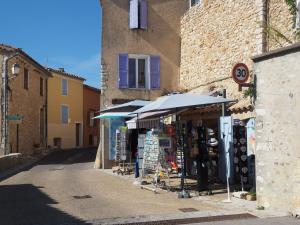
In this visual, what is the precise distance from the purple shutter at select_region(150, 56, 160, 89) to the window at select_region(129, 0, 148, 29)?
1515 mm

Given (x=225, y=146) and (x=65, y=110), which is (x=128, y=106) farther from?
(x=65, y=110)

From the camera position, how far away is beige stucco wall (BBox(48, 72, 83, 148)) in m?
37.3

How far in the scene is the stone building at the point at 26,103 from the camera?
2589cm

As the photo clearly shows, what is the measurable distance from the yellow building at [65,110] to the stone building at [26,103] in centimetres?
218

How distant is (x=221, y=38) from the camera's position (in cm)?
1605

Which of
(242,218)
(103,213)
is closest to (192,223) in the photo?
(242,218)

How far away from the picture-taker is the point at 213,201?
9.92 metres

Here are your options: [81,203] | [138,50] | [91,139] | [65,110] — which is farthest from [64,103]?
[81,203]

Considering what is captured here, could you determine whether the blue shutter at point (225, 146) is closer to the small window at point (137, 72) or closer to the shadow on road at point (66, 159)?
the small window at point (137, 72)

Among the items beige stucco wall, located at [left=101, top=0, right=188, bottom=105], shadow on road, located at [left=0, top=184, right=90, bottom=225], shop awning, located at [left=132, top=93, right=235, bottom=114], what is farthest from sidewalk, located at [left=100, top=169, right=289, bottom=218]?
beige stucco wall, located at [left=101, top=0, right=188, bottom=105]

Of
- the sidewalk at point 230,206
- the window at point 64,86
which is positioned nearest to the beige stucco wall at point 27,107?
the window at point 64,86

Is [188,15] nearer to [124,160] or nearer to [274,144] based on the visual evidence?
[124,160]

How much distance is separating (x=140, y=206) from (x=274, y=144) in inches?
118

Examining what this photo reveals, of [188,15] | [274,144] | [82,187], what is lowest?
[82,187]
